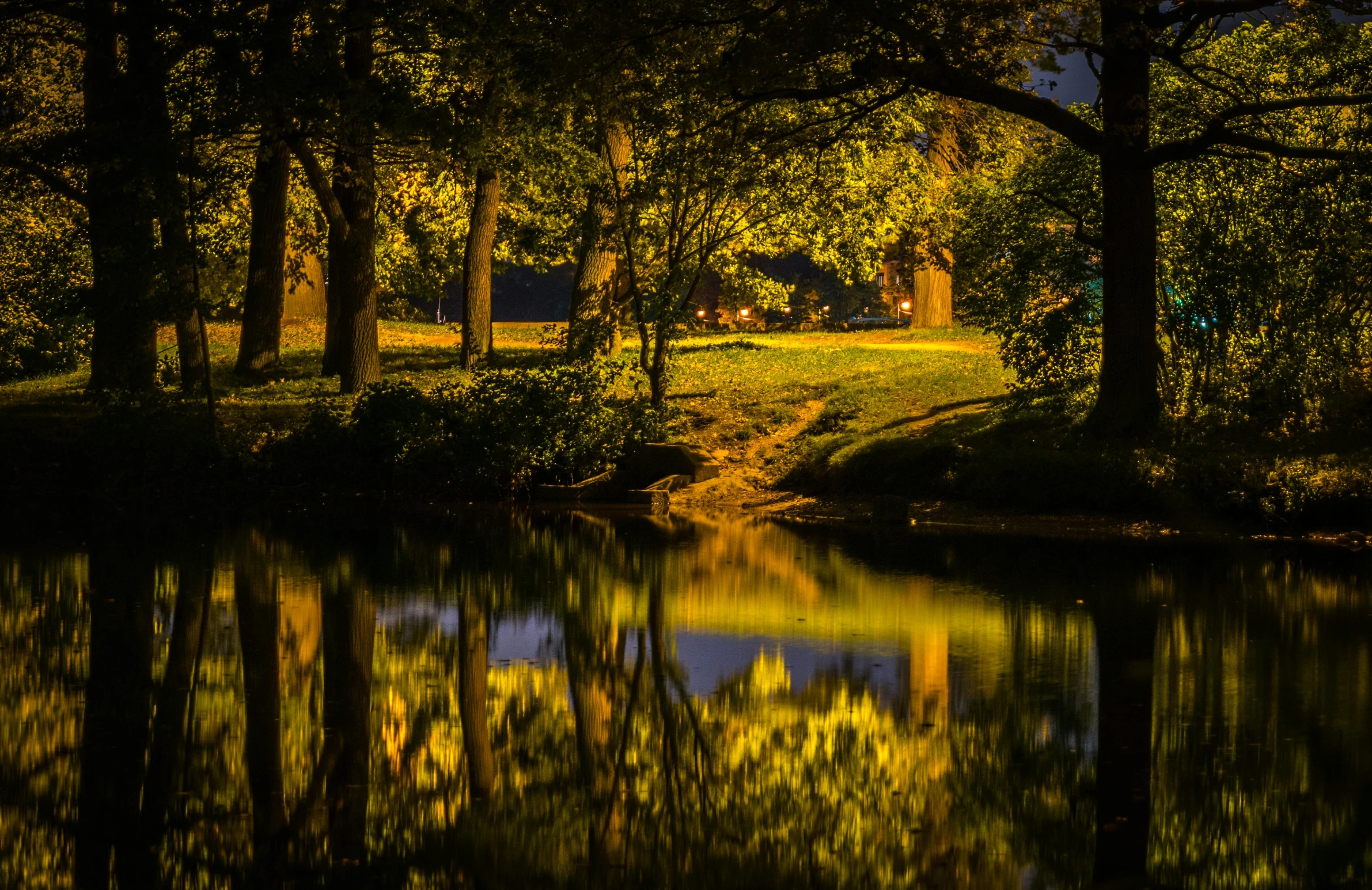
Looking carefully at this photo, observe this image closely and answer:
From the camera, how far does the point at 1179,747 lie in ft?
25.0

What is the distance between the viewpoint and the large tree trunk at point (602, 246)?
70.8ft

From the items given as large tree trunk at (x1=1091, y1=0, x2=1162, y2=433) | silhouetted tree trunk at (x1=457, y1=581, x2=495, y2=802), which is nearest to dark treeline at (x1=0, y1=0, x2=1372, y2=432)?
large tree trunk at (x1=1091, y1=0, x2=1162, y2=433)

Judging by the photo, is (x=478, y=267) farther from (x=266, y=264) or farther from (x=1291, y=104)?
(x=1291, y=104)

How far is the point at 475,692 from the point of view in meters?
8.92

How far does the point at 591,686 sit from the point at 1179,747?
133 inches

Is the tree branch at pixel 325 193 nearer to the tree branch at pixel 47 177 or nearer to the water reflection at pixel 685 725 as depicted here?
the tree branch at pixel 47 177

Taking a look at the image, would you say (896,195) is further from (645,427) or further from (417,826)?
(417,826)

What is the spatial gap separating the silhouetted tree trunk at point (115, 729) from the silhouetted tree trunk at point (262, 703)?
483 mm

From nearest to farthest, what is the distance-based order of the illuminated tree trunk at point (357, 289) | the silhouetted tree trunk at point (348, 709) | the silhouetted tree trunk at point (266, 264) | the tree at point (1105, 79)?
1. the silhouetted tree trunk at point (348, 709)
2. the tree at point (1105, 79)
3. the illuminated tree trunk at point (357, 289)
4. the silhouetted tree trunk at point (266, 264)

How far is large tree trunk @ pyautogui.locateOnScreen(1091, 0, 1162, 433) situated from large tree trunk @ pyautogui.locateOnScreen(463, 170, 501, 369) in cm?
1388

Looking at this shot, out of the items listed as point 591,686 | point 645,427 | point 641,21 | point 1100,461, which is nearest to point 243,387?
point 645,427

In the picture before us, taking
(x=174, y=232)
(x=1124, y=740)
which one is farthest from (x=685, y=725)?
(x=174, y=232)

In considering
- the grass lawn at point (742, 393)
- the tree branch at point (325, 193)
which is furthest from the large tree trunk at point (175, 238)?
the tree branch at point (325, 193)

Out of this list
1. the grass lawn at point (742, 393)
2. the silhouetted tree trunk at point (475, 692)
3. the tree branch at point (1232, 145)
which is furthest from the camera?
the grass lawn at point (742, 393)
